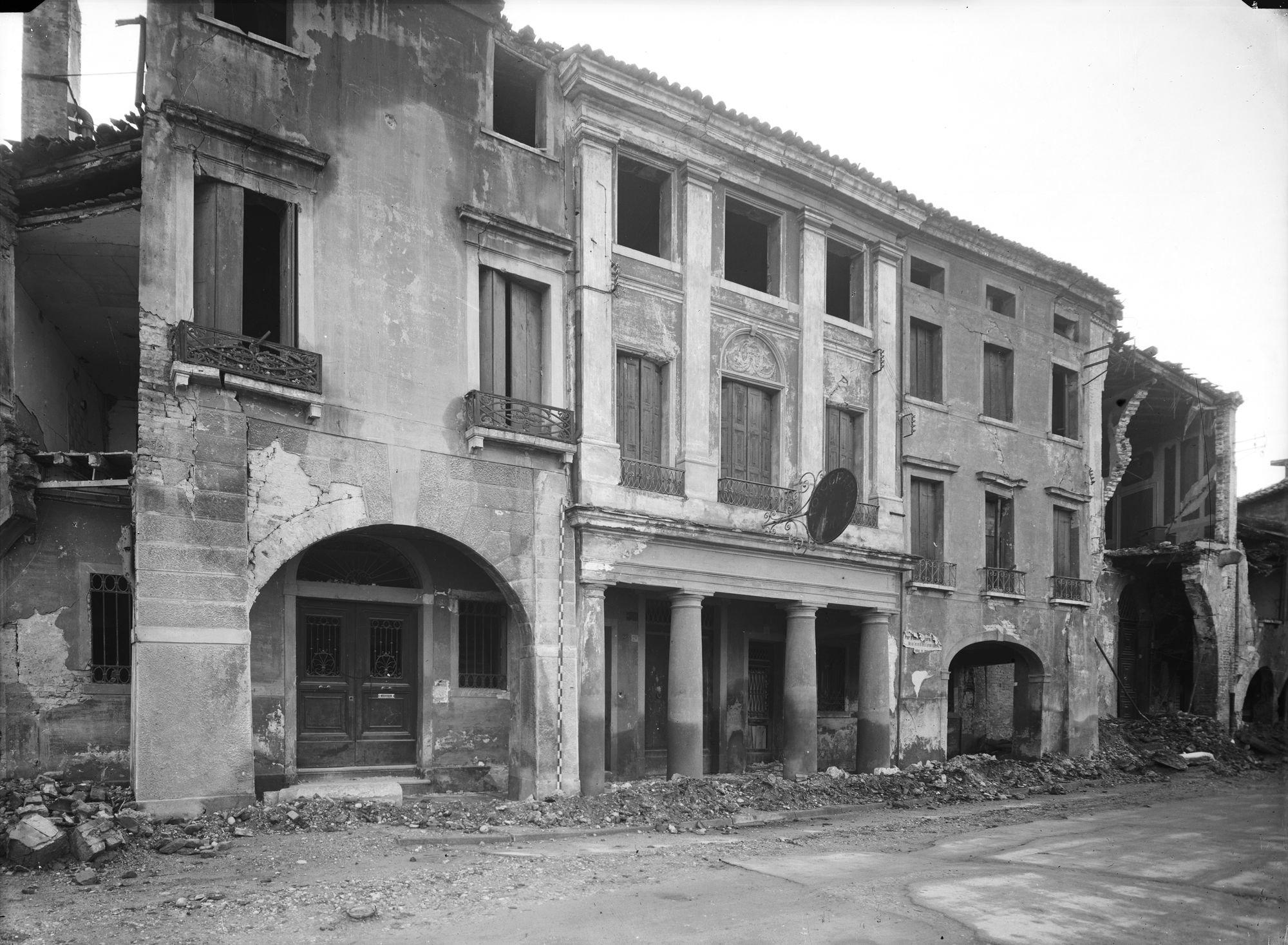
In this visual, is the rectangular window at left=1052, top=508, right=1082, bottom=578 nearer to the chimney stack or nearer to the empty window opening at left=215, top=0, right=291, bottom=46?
the empty window opening at left=215, top=0, right=291, bottom=46

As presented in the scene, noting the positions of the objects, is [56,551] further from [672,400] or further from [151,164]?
[672,400]

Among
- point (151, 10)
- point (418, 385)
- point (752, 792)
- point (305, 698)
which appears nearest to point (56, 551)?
point (305, 698)

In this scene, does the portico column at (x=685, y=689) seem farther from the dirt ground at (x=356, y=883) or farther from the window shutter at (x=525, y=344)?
the window shutter at (x=525, y=344)

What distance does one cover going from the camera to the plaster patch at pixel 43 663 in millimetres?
12320

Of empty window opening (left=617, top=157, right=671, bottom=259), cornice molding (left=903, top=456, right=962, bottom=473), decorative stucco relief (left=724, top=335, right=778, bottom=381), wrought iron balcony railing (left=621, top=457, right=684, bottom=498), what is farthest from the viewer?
cornice molding (left=903, top=456, right=962, bottom=473)

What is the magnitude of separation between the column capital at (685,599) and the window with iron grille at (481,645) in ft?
8.91

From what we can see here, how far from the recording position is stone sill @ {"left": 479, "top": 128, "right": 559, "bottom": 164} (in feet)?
48.3

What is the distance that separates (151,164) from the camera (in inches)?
460

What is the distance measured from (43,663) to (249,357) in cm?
462

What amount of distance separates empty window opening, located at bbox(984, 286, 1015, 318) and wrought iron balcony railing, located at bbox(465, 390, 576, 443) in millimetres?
12147

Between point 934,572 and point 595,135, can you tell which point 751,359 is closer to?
point 595,135

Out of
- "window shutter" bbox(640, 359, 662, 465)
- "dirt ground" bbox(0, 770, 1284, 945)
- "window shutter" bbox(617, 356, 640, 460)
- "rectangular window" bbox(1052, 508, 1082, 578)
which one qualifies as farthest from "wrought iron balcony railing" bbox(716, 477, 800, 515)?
"rectangular window" bbox(1052, 508, 1082, 578)

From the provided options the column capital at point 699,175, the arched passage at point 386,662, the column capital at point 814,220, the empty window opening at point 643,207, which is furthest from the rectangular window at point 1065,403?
the arched passage at point 386,662

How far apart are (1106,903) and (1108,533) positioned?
76.8 ft
